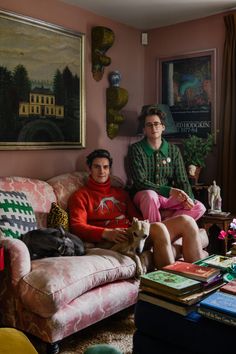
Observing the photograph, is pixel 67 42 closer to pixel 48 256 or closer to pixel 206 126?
pixel 206 126

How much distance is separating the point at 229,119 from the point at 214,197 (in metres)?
0.74

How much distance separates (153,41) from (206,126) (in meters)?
1.10

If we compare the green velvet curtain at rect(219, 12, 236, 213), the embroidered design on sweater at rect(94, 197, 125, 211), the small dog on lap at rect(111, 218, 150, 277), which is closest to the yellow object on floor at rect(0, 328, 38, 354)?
the small dog on lap at rect(111, 218, 150, 277)

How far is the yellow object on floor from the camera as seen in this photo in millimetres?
1305

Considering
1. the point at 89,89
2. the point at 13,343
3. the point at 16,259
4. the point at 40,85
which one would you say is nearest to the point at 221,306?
the point at 13,343

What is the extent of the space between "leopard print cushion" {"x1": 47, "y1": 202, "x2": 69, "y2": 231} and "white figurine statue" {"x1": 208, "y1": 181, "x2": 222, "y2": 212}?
1.27 meters

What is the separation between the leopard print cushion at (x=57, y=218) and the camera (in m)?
2.76

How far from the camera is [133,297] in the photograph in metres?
2.42

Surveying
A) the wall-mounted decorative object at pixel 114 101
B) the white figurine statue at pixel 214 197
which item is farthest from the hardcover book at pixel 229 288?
the wall-mounted decorative object at pixel 114 101

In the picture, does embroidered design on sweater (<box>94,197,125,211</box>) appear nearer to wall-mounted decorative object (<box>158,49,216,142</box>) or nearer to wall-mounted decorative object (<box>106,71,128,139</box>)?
wall-mounted decorative object (<box>106,71,128,139</box>)

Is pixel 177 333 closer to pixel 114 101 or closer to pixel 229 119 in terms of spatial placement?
pixel 229 119

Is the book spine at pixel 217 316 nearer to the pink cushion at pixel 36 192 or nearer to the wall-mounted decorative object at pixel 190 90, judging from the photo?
the pink cushion at pixel 36 192

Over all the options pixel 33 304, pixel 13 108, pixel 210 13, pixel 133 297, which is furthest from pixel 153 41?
pixel 33 304

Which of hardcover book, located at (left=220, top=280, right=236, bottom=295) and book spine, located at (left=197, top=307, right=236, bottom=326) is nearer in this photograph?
book spine, located at (left=197, top=307, right=236, bottom=326)
